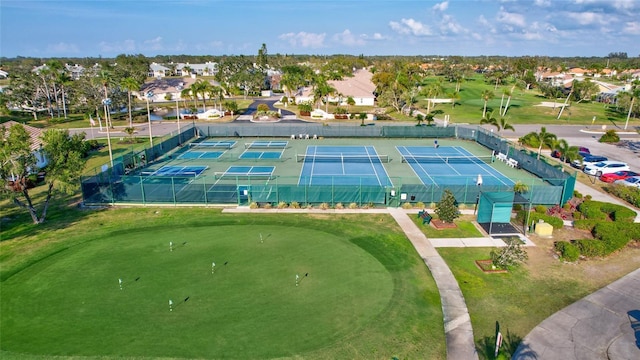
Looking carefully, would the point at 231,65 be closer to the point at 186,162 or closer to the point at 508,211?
the point at 186,162

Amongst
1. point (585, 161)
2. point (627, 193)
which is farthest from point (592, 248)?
point (585, 161)

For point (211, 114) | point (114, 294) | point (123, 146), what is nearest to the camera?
point (114, 294)

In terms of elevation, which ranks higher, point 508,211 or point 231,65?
point 231,65

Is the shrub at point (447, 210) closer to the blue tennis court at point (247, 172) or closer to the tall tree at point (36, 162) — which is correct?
the blue tennis court at point (247, 172)

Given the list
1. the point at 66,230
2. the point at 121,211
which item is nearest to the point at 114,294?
the point at 66,230

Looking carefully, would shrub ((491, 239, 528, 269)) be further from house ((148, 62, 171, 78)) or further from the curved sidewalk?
house ((148, 62, 171, 78))

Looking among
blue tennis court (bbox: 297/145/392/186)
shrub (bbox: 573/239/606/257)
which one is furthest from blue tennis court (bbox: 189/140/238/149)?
shrub (bbox: 573/239/606/257)

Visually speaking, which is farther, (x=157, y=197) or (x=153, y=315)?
(x=157, y=197)
